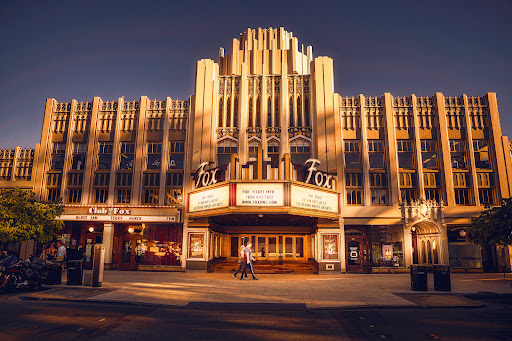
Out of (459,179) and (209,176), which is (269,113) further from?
(459,179)

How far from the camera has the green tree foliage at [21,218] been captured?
2180 cm

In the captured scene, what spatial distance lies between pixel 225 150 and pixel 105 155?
1132 centimetres

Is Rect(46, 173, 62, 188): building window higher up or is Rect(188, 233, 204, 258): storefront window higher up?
Rect(46, 173, 62, 188): building window

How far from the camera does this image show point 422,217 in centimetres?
2853

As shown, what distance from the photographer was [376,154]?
3064 cm

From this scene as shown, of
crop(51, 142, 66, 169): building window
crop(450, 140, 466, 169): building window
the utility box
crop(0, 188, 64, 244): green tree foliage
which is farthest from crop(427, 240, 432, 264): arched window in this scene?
crop(51, 142, 66, 169): building window

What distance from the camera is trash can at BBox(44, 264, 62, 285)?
1762cm

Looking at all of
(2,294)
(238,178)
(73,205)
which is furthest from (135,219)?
(2,294)

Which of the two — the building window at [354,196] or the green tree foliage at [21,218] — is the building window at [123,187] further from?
the building window at [354,196]

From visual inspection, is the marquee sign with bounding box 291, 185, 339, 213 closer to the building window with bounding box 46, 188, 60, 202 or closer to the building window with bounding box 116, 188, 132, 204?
the building window with bounding box 116, 188, 132, 204

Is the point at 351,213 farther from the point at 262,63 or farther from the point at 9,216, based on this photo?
the point at 9,216

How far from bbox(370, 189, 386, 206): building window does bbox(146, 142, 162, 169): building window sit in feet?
62.2

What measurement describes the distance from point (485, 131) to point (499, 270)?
1171cm

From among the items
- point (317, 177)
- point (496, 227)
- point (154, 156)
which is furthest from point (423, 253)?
point (154, 156)
